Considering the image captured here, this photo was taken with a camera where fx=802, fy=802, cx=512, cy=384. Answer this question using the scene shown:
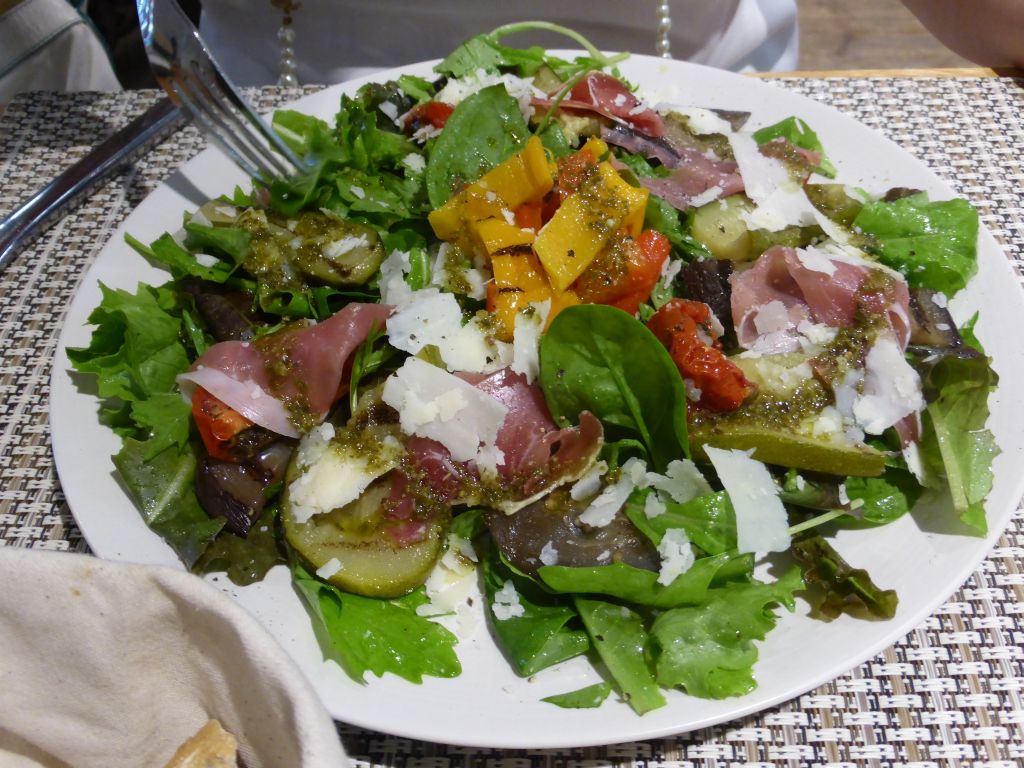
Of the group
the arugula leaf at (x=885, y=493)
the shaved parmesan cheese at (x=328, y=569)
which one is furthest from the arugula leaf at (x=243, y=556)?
→ the arugula leaf at (x=885, y=493)

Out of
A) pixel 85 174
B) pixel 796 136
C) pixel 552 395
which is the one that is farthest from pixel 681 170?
pixel 85 174

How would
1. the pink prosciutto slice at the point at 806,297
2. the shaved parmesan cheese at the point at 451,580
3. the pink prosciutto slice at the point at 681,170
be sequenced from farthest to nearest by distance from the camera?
the pink prosciutto slice at the point at 681,170
the pink prosciutto slice at the point at 806,297
the shaved parmesan cheese at the point at 451,580

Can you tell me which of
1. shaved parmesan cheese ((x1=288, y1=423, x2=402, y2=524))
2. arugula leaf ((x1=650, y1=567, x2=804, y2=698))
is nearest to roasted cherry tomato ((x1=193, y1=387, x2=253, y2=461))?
shaved parmesan cheese ((x1=288, y1=423, x2=402, y2=524))

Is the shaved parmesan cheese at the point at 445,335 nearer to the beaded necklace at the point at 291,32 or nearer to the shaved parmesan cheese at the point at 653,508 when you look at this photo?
the shaved parmesan cheese at the point at 653,508

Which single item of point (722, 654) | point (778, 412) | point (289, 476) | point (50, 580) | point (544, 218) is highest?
point (50, 580)

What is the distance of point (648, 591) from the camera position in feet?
4.75

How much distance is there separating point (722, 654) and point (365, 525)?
70cm

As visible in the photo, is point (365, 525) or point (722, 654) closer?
point (722, 654)

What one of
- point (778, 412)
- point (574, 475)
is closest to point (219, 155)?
point (574, 475)

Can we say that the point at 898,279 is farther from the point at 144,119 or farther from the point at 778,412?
the point at 144,119

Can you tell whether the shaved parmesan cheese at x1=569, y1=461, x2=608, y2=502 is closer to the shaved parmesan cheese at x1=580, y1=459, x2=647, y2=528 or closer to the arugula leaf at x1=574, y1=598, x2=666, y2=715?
the shaved parmesan cheese at x1=580, y1=459, x2=647, y2=528

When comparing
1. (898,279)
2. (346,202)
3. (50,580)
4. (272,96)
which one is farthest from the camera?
(272,96)

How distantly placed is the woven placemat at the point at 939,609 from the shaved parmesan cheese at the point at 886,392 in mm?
412

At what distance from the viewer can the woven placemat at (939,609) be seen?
1.46 meters
